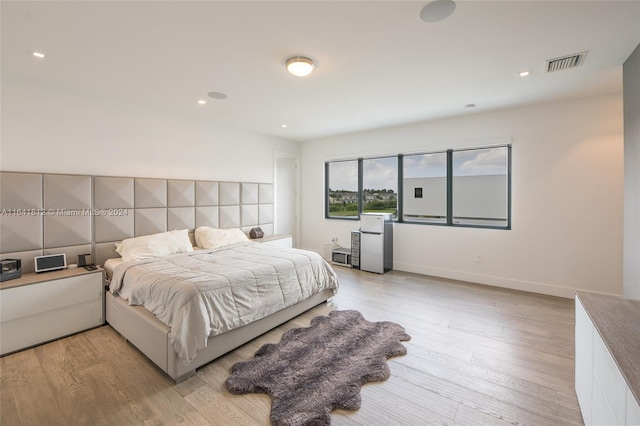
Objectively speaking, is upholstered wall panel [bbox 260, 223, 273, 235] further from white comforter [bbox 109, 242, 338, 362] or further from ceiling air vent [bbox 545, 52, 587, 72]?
ceiling air vent [bbox 545, 52, 587, 72]

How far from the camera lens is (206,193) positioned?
175 inches

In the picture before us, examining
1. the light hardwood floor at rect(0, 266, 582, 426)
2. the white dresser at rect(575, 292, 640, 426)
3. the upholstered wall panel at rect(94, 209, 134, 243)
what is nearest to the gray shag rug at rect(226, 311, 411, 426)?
the light hardwood floor at rect(0, 266, 582, 426)

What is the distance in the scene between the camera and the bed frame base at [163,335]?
2.09 meters

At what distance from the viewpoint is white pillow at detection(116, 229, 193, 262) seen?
320cm

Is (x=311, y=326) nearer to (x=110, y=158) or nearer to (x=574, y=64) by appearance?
(x=110, y=158)

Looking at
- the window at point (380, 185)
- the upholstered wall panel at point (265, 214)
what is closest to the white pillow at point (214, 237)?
the upholstered wall panel at point (265, 214)

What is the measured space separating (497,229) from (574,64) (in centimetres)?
229

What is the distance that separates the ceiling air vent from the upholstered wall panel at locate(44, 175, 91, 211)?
16.6ft

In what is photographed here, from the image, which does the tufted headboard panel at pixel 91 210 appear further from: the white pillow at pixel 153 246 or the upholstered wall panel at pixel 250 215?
the upholstered wall panel at pixel 250 215

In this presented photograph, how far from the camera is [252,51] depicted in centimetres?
240

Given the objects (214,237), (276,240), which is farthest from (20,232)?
(276,240)

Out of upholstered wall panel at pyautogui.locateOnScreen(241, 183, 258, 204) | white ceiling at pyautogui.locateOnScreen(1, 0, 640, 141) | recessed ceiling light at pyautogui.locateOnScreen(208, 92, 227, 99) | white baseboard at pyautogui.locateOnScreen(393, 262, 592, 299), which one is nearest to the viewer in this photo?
white ceiling at pyautogui.locateOnScreen(1, 0, 640, 141)

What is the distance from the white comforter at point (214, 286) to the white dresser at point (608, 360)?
7.61 feet

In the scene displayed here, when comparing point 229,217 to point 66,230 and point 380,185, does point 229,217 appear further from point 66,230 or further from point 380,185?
point 380,185
